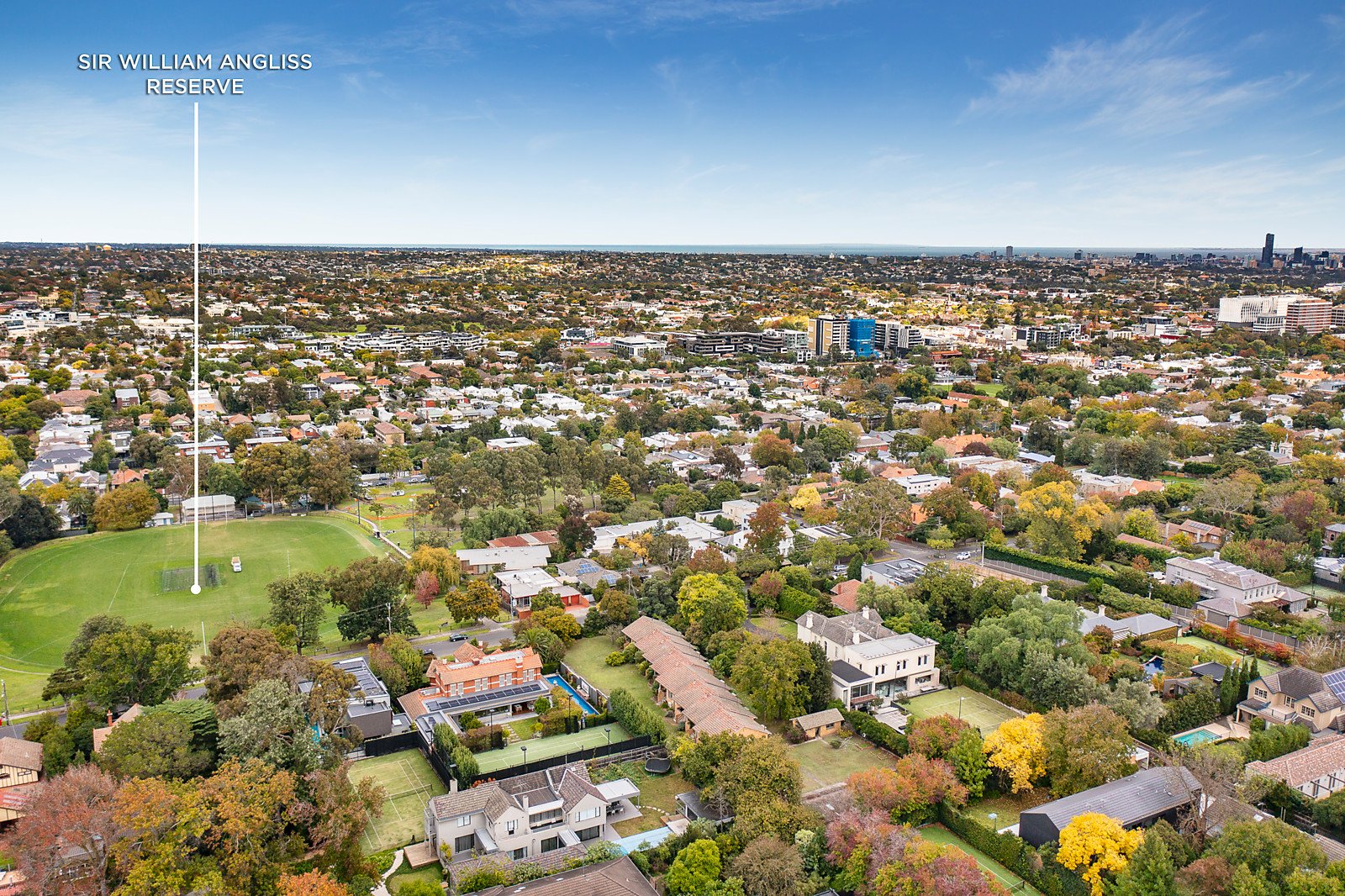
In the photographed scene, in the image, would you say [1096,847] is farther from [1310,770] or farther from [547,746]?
[547,746]

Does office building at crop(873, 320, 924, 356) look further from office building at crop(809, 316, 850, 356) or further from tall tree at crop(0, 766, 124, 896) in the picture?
tall tree at crop(0, 766, 124, 896)

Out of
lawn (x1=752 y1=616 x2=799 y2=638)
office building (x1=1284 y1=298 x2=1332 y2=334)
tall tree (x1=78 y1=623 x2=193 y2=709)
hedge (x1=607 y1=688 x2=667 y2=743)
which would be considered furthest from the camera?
office building (x1=1284 y1=298 x2=1332 y2=334)

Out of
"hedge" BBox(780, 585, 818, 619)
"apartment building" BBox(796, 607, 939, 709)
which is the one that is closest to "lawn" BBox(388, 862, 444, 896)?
"apartment building" BBox(796, 607, 939, 709)

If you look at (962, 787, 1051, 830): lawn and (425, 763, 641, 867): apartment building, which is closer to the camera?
(425, 763, 641, 867): apartment building

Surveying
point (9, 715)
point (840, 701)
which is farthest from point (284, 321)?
point (840, 701)

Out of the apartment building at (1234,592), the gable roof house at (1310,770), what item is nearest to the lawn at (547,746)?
the gable roof house at (1310,770)

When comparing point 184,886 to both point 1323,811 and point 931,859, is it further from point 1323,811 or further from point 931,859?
point 1323,811

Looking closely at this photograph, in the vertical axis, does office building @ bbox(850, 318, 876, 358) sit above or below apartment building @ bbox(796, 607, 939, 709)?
above
